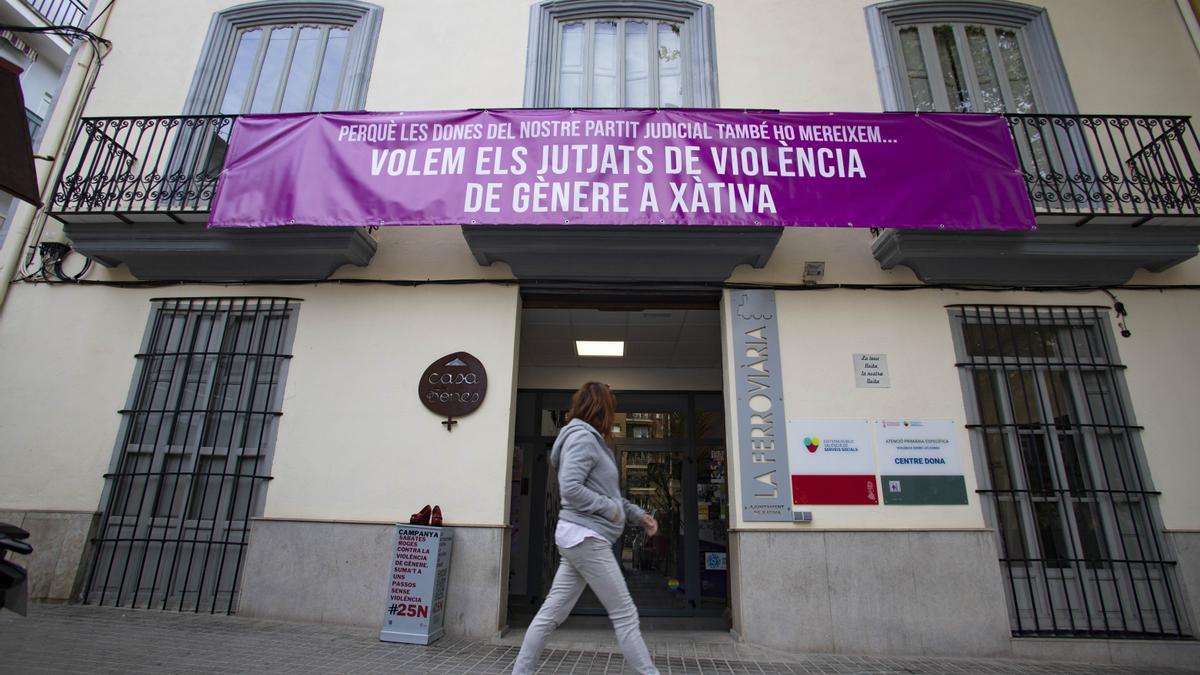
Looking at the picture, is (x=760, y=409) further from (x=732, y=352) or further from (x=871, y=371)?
(x=871, y=371)

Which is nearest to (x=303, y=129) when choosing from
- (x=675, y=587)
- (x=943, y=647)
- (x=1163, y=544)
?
(x=675, y=587)

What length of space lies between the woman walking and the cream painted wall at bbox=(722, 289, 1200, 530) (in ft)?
7.33

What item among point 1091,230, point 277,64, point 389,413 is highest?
point 277,64

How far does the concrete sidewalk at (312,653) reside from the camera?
3754mm

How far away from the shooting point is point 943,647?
4746mm

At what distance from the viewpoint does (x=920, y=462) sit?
5.25m

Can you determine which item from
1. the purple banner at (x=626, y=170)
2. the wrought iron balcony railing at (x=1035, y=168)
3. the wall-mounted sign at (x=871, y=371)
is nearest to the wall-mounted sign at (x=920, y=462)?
the wall-mounted sign at (x=871, y=371)

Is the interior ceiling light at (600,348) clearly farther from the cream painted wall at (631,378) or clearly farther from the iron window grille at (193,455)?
the iron window grille at (193,455)

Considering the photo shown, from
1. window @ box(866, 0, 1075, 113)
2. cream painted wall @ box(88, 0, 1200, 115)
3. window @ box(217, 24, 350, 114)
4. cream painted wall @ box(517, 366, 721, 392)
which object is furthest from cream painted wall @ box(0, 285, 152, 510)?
window @ box(866, 0, 1075, 113)

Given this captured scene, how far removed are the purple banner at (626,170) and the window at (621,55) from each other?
125cm

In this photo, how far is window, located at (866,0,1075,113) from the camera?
6707 millimetres

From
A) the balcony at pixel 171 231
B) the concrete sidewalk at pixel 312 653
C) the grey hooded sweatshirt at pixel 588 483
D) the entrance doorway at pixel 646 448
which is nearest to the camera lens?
the grey hooded sweatshirt at pixel 588 483

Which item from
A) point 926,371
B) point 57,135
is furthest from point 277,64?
point 926,371

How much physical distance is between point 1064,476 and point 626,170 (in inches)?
199
